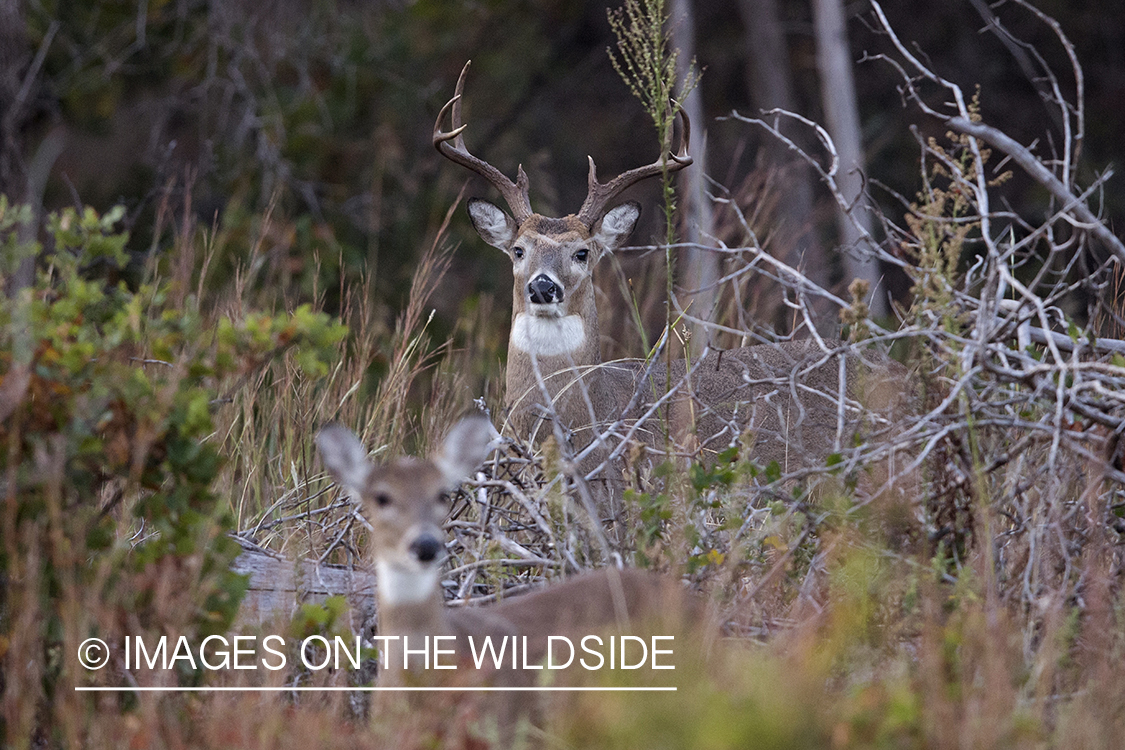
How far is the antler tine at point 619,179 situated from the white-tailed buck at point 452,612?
3226 mm

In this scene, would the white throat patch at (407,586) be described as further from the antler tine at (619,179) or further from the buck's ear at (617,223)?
the buck's ear at (617,223)

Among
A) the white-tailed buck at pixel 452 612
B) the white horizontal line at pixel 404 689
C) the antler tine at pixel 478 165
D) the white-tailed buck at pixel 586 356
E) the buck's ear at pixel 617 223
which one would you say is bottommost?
the white horizontal line at pixel 404 689

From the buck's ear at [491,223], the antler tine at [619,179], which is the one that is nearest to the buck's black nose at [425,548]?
the antler tine at [619,179]

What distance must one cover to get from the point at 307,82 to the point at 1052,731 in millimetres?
9387

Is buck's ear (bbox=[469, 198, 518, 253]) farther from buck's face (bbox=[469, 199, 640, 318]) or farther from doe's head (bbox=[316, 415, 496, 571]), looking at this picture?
doe's head (bbox=[316, 415, 496, 571])

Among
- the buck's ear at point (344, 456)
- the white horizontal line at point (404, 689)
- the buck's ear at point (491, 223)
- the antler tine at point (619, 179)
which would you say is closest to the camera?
the white horizontal line at point (404, 689)

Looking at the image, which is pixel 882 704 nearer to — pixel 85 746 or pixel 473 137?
pixel 85 746

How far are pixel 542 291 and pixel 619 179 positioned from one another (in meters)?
0.79

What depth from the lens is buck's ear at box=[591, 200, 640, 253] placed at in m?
6.81

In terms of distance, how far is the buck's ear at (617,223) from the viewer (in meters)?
6.81

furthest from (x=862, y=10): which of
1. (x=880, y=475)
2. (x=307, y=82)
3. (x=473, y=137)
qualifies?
(x=880, y=475)

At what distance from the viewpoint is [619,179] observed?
6.50m

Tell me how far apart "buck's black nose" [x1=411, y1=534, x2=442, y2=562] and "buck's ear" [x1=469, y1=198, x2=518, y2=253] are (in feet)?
12.6

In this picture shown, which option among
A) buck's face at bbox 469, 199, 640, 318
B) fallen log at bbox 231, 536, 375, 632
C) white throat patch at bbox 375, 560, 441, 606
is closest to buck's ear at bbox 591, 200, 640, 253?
buck's face at bbox 469, 199, 640, 318
